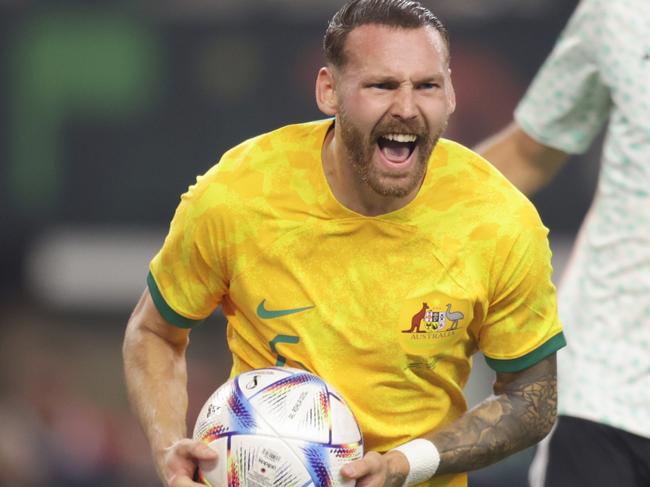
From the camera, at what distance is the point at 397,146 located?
14.1ft

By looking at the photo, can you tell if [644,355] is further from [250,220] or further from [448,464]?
[250,220]

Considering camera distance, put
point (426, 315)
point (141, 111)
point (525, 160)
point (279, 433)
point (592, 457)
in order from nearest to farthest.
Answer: point (279, 433)
point (426, 315)
point (592, 457)
point (525, 160)
point (141, 111)

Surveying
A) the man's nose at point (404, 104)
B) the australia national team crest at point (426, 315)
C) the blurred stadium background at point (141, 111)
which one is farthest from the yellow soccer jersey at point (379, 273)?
the blurred stadium background at point (141, 111)

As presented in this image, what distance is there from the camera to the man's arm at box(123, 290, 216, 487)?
15.0 ft

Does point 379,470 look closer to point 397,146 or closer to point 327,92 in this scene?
point 397,146

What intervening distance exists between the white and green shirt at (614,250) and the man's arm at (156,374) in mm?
1168

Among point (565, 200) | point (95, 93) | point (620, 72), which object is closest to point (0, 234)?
point (95, 93)

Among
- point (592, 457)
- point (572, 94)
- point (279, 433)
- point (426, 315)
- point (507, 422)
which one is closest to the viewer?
point (279, 433)

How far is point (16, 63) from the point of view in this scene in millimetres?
10422

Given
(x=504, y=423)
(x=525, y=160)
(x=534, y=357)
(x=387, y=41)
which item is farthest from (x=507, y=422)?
(x=525, y=160)

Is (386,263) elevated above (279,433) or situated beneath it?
elevated above

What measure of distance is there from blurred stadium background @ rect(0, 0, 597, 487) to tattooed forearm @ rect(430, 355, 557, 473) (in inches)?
216

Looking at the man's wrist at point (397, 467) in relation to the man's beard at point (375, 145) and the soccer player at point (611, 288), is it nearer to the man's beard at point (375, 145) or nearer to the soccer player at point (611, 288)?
the man's beard at point (375, 145)

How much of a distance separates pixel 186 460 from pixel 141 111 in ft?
21.2
